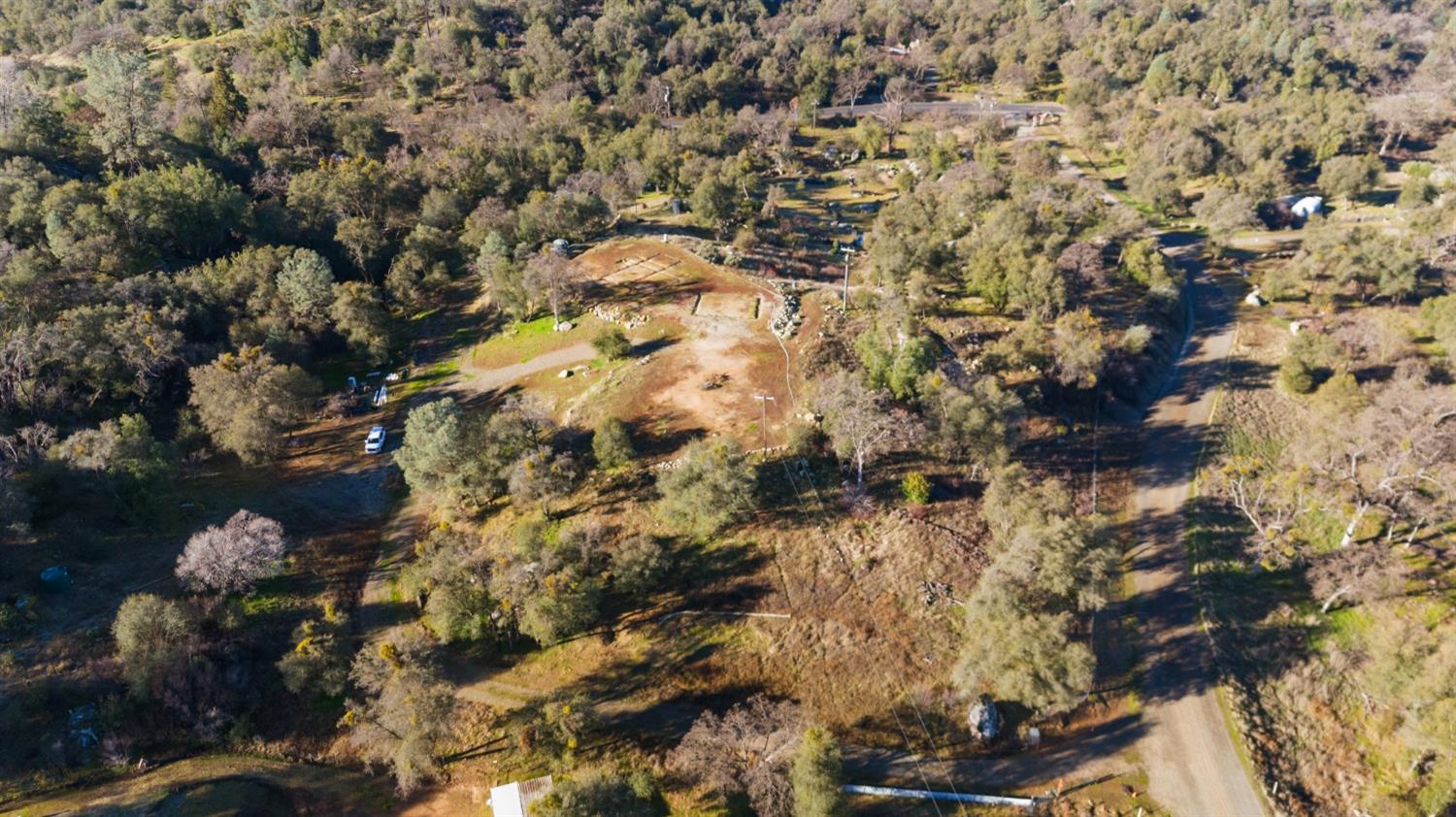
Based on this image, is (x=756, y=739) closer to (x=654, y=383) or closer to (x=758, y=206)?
(x=654, y=383)

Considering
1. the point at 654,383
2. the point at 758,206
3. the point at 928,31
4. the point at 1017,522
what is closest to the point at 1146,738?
the point at 1017,522

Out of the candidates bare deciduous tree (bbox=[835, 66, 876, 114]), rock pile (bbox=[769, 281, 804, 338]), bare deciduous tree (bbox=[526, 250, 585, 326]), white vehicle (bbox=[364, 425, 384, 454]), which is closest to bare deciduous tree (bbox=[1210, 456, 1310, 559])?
rock pile (bbox=[769, 281, 804, 338])

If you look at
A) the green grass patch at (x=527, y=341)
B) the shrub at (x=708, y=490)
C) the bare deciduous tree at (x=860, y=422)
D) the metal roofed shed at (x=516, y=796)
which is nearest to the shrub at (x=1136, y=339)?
the bare deciduous tree at (x=860, y=422)

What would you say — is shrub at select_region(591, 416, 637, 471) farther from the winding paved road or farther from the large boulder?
the winding paved road

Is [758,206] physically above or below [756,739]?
above

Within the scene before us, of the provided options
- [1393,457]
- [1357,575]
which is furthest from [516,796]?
[1393,457]
